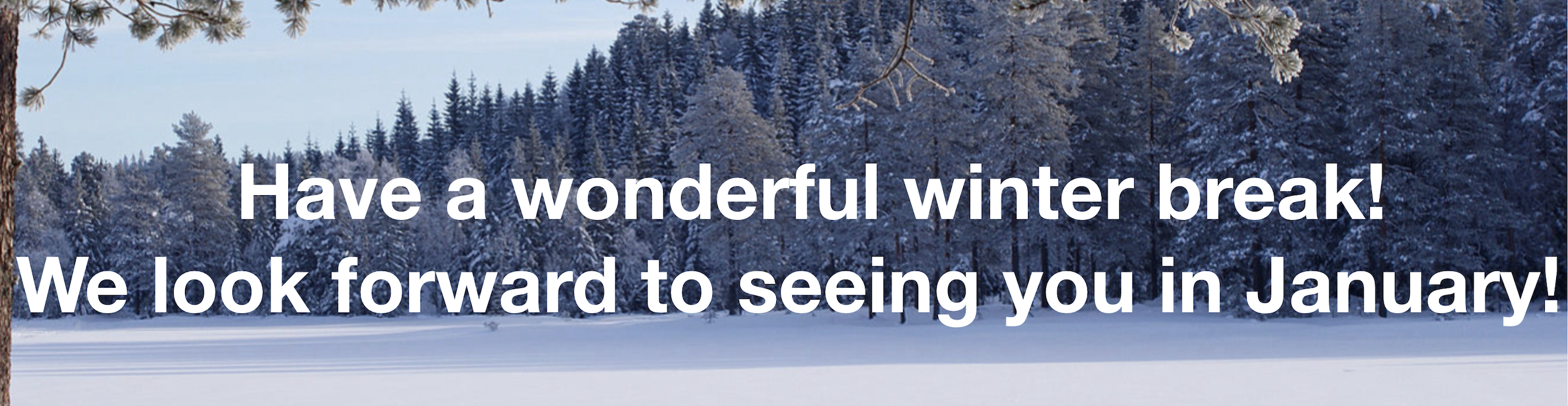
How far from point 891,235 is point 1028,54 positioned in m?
5.67

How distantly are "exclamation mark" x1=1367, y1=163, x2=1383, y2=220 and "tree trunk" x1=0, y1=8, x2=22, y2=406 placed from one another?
28358mm

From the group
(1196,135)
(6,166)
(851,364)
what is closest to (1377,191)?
(1196,135)

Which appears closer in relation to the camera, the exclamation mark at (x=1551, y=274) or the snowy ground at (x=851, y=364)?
the snowy ground at (x=851, y=364)

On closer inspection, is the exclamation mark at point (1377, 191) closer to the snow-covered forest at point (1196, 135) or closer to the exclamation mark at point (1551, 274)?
the snow-covered forest at point (1196, 135)

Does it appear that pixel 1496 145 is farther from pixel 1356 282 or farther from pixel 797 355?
pixel 797 355

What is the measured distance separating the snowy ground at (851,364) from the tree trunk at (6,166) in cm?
717

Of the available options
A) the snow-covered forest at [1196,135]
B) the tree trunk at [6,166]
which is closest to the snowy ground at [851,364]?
the snow-covered forest at [1196,135]

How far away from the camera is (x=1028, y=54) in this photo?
30.8 metres

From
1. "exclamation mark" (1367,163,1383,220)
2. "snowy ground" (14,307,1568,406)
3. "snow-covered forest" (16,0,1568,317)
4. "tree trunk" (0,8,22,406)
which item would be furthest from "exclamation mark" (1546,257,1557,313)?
"tree trunk" (0,8,22,406)

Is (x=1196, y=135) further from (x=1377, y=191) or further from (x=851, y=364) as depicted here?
(x=851, y=364)

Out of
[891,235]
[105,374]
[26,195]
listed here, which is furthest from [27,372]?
[26,195]

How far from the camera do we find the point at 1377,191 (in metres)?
28.8

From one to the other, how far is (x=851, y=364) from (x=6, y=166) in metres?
13.7

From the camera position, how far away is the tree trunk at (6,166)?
223 inches
